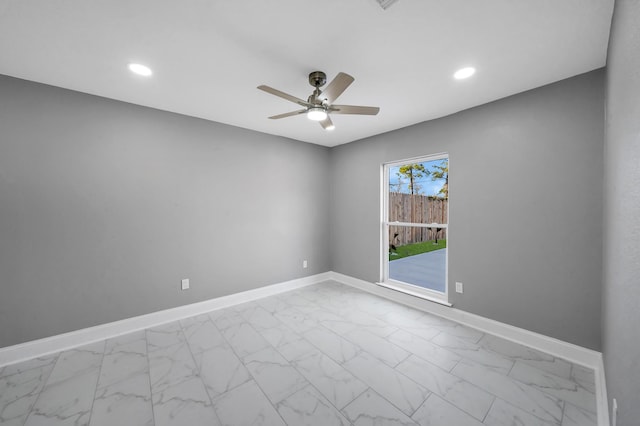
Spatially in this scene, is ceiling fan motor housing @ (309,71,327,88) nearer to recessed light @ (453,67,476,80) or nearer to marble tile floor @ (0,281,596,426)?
recessed light @ (453,67,476,80)

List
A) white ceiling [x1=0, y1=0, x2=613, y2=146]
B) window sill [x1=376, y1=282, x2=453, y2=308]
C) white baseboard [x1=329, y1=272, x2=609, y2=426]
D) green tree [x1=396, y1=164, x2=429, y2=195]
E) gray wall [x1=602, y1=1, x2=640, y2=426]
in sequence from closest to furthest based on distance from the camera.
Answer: gray wall [x1=602, y1=1, x2=640, y2=426]
white ceiling [x1=0, y1=0, x2=613, y2=146]
white baseboard [x1=329, y1=272, x2=609, y2=426]
window sill [x1=376, y1=282, x2=453, y2=308]
green tree [x1=396, y1=164, x2=429, y2=195]

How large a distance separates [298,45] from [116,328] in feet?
11.0

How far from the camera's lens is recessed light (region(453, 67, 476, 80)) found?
6.75 feet

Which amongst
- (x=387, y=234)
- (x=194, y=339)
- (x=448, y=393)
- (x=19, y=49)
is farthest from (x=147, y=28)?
(x=387, y=234)

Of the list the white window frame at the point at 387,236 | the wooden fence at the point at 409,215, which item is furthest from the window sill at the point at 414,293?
the wooden fence at the point at 409,215

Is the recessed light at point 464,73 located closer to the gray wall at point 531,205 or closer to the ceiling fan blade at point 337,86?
the gray wall at point 531,205

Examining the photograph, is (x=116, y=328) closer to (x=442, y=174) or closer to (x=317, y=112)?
(x=317, y=112)

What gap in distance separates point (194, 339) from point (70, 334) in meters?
1.18

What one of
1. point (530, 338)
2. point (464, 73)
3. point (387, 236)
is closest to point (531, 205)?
point (530, 338)

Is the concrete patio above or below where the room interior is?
below

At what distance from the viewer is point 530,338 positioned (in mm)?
2373

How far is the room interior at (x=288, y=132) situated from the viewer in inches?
58.9

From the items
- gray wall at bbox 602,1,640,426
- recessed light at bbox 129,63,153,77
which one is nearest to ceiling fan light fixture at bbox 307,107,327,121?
recessed light at bbox 129,63,153,77

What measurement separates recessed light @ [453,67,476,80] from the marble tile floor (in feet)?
8.46
